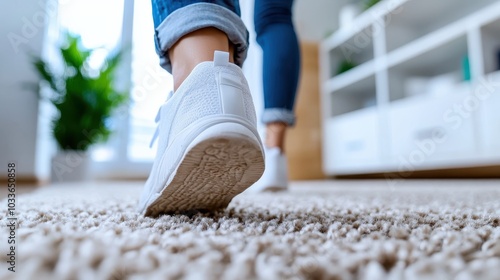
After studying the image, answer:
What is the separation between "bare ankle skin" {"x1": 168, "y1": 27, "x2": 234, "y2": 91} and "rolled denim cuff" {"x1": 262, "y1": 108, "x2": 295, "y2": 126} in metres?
0.48

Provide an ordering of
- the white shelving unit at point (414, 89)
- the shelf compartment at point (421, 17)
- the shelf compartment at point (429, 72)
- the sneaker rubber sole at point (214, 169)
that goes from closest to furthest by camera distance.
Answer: the sneaker rubber sole at point (214, 169) → the white shelving unit at point (414, 89) → the shelf compartment at point (429, 72) → the shelf compartment at point (421, 17)

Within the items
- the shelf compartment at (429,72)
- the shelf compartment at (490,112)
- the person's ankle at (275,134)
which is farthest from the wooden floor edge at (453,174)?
the person's ankle at (275,134)

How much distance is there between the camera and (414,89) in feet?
8.00

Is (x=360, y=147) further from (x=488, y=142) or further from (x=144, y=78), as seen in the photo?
(x=144, y=78)

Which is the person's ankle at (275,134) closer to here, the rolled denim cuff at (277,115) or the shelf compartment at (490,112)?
the rolled denim cuff at (277,115)

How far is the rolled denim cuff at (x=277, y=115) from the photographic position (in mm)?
937

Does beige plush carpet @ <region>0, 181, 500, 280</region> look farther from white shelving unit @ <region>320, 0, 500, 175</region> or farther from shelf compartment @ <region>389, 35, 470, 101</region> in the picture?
shelf compartment @ <region>389, 35, 470, 101</region>

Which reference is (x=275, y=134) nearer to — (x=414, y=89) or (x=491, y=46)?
(x=491, y=46)

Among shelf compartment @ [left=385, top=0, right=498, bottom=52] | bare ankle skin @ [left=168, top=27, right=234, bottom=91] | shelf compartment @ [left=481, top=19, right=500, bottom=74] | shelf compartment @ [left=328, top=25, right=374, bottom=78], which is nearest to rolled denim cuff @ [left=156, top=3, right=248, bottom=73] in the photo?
bare ankle skin @ [left=168, top=27, right=234, bottom=91]

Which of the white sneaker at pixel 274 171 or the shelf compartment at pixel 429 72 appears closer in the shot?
the white sneaker at pixel 274 171

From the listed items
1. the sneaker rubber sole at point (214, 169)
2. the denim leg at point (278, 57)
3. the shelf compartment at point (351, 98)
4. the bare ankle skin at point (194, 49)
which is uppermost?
the shelf compartment at point (351, 98)

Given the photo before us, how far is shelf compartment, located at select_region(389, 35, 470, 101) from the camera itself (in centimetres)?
223

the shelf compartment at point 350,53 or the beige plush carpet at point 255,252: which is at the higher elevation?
the shelf compartment at point 350,53

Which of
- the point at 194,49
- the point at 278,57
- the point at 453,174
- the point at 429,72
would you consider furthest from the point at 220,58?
the point at 429,72
